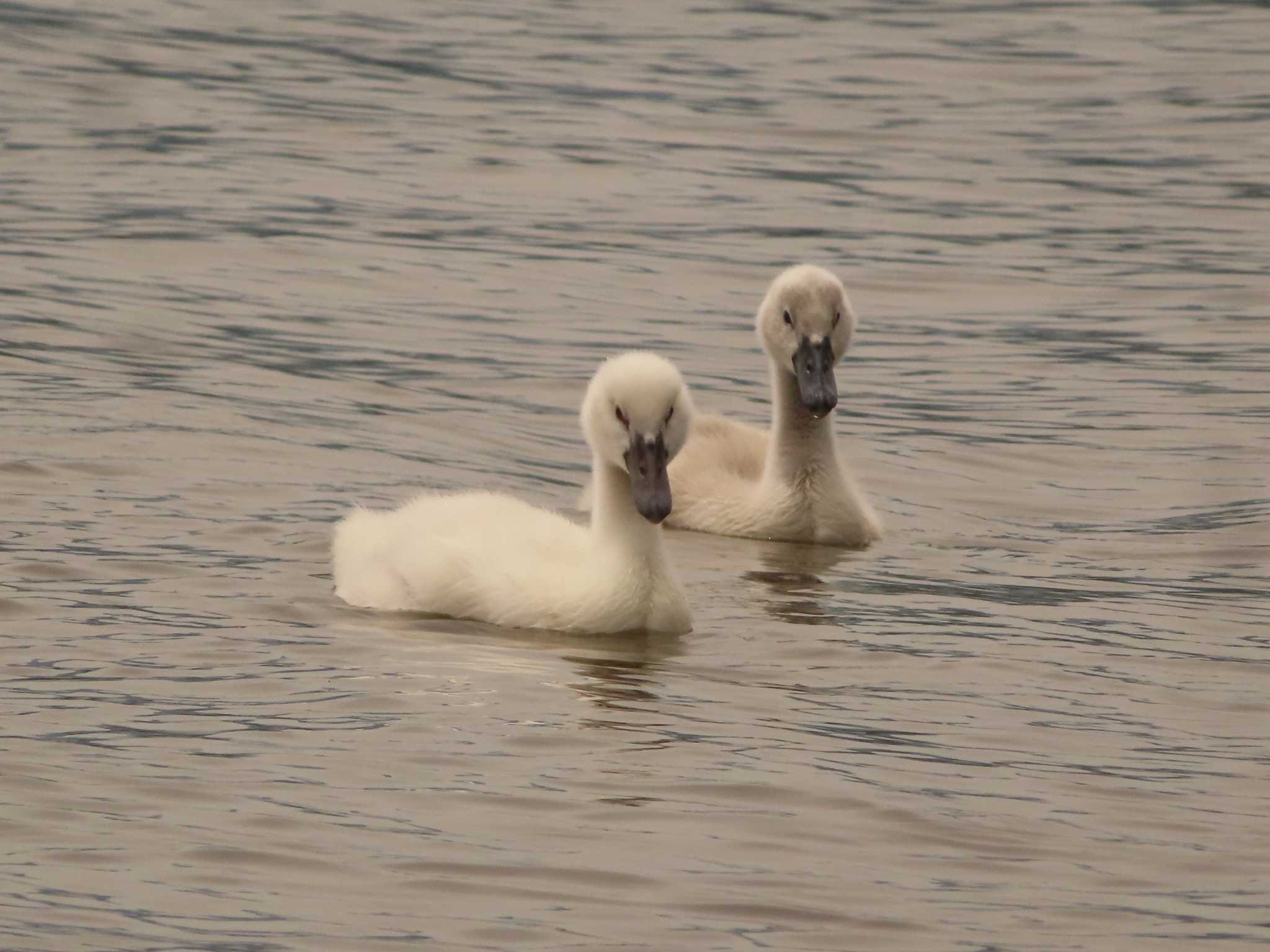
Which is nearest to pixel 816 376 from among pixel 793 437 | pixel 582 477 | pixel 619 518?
pixel 793 437

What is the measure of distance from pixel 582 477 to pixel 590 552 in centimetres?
314

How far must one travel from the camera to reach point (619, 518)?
9.45 meters

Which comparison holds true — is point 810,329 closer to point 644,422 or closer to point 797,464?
point 797,464

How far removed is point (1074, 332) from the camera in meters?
16.2

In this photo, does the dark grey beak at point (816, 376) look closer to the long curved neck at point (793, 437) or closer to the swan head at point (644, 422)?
the long curved neck at point (793, 437)

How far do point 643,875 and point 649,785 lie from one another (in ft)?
2.33

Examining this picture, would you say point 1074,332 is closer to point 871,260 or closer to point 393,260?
point 871,260

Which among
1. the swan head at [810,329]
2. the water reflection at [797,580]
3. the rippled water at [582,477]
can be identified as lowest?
the water reflection at [797,580]

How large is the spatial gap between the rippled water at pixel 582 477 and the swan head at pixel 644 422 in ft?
1.80

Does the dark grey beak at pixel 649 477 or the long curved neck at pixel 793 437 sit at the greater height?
the dark grey beak at pixel 649 477

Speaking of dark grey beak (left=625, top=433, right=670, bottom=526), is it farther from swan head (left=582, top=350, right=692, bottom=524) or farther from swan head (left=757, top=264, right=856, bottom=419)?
swan head (left=757, top=264, right=856, bottom=419)

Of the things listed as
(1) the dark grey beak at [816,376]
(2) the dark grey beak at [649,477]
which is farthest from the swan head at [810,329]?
(2) the dark grey beak at [649,477]

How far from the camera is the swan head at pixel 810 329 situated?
11.6m

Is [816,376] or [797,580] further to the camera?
[816,376]
